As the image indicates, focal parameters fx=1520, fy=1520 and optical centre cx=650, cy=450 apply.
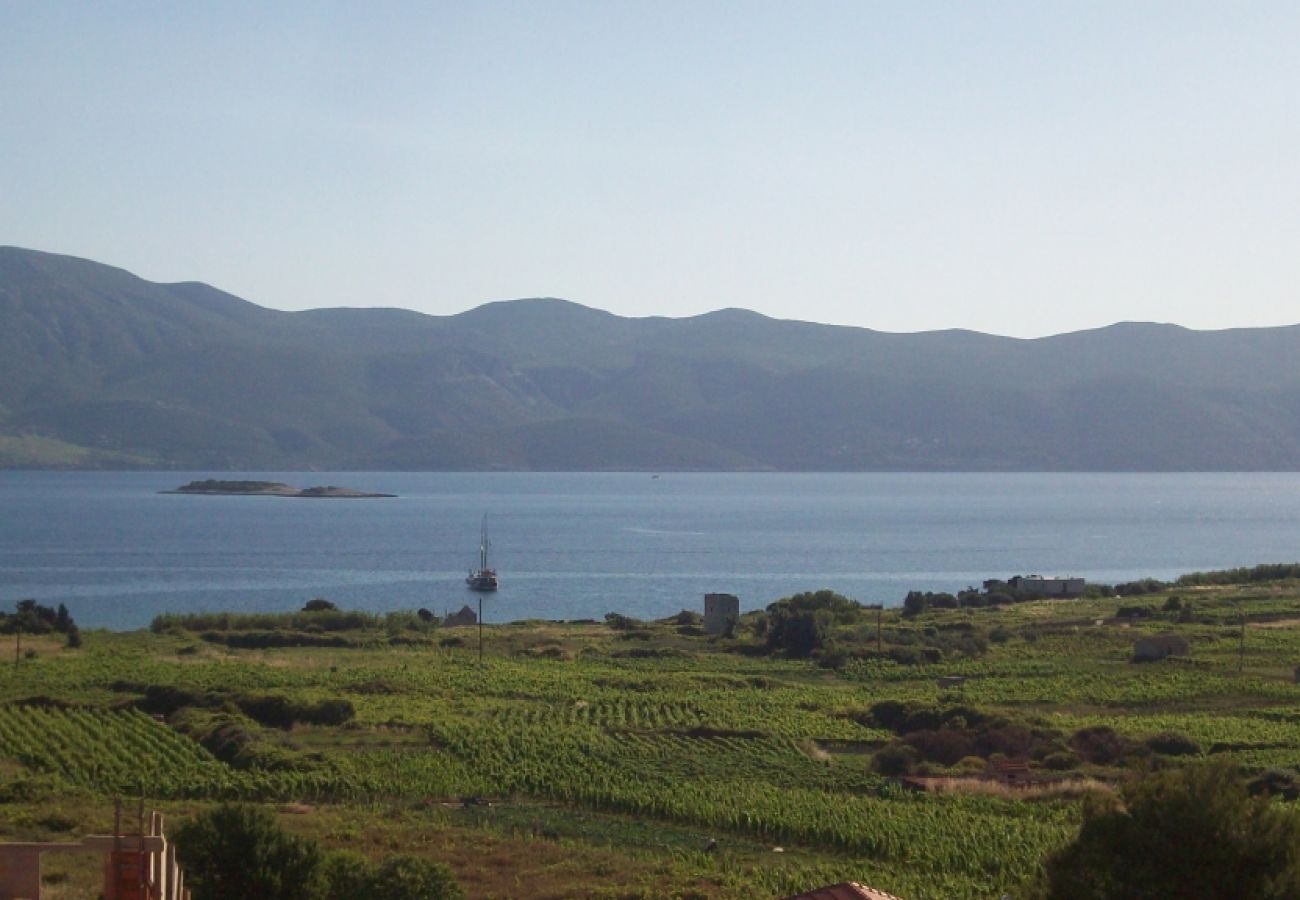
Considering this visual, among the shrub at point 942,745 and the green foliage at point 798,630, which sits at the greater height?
the green foliage at point 798,630

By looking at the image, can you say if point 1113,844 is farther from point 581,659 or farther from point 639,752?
point 581,659

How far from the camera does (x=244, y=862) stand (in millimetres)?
15055

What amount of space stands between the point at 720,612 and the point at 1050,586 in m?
22.4

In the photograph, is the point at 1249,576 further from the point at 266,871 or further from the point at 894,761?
the point at 266,871

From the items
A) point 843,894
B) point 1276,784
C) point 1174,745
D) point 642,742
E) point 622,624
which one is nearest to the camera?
point 843,894

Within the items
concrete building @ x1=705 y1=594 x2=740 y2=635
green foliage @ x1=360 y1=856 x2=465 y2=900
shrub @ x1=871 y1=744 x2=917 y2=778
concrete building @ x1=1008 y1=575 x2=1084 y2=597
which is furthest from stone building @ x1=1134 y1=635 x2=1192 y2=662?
green foliage @ x1=360 y1=856 x2=465 y2=900

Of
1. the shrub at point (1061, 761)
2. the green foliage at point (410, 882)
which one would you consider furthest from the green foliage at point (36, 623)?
the green foliage at point (410, 882)

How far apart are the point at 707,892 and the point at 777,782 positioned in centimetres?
874

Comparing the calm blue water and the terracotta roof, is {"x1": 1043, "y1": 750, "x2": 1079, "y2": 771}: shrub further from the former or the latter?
the calm blue water

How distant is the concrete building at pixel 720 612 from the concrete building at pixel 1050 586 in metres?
20.2

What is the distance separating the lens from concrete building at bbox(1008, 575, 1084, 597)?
240ft

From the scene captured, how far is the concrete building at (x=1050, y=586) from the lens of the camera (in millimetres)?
73250

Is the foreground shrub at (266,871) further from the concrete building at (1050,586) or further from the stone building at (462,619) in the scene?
the concrete building at (1050,586)

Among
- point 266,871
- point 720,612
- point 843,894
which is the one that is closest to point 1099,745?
point 843,894
